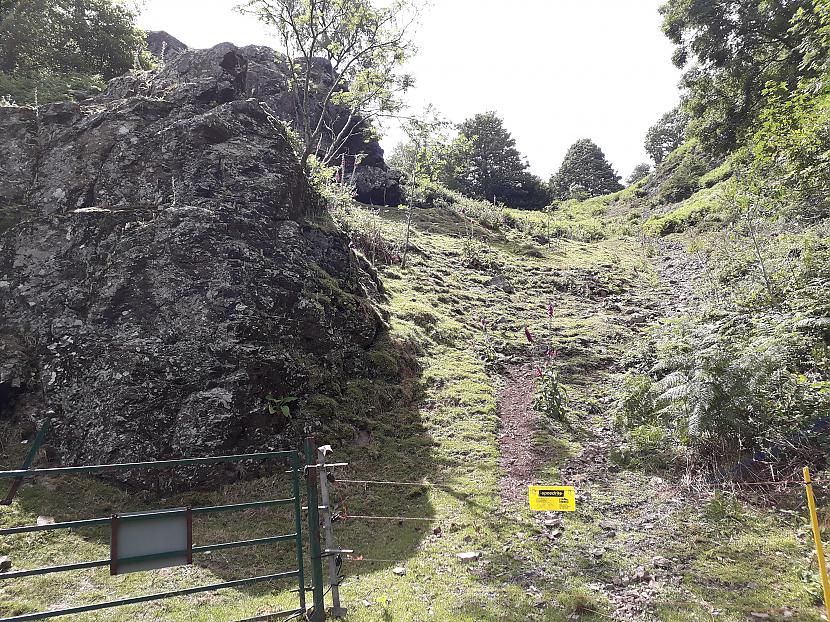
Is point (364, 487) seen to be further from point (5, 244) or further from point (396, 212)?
point (396, 212)

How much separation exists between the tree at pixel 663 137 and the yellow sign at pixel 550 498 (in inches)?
3024

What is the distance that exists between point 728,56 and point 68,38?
89.6ft

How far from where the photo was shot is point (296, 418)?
32.4ft

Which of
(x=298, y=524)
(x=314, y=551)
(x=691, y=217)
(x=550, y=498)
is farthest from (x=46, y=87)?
(x=691, y=217)

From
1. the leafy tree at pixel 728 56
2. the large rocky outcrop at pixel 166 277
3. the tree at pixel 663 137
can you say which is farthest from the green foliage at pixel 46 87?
the tree at pixel 663 137

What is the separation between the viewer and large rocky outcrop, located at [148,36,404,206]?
14219 mm

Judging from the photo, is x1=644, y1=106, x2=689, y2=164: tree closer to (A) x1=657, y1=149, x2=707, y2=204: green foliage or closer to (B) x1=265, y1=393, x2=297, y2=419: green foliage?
(A) x1=657, y1=149, x2=707, y2=204: green foliage

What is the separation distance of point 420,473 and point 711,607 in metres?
5.33

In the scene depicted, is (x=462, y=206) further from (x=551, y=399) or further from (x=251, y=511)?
(x=251, y=511)

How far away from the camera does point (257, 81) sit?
3300 centimetres

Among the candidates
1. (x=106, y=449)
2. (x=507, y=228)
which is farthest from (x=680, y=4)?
(x=106, y=449)

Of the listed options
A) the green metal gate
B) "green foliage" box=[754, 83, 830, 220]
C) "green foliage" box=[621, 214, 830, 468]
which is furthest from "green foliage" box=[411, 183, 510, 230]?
the green metal gate

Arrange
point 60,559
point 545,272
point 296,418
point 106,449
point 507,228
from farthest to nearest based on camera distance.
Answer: point 507,228
point 545,272
point 296,418
point 106,449
point 60,559

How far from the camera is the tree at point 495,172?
50.7 metres
